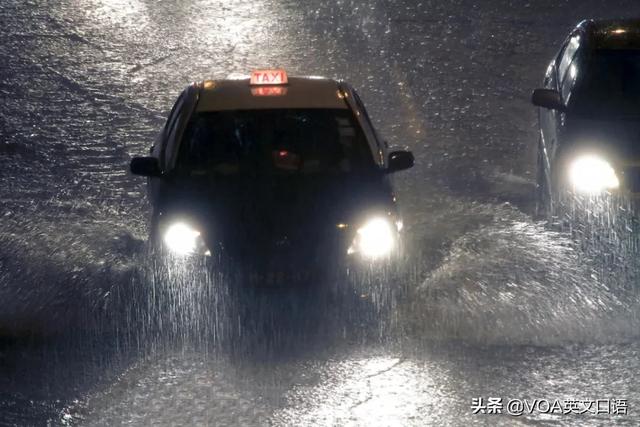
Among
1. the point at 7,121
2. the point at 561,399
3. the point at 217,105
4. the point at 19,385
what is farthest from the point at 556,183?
the point at 7,121

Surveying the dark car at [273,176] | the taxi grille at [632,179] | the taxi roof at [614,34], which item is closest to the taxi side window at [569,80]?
the taxi roof at [614,34]

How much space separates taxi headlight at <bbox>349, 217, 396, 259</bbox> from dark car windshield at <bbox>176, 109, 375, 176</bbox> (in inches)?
26.3

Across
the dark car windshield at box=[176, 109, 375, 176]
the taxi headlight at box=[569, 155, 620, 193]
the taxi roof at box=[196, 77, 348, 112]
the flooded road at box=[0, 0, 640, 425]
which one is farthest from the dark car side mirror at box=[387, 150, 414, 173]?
the taxi headlight at box=[569, 155, 620, 193]

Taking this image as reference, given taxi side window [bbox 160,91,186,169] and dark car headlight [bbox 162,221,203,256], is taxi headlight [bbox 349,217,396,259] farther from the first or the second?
taxi side window [bbox 160,91,186,169]

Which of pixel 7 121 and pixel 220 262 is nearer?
pixel 220 262

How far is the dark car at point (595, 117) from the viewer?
10062 mm

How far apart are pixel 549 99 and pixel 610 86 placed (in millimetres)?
513

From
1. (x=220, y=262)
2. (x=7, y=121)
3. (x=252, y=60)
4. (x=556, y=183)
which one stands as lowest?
(x=220, y=262)

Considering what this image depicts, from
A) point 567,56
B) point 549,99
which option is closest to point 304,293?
A: point 549,99

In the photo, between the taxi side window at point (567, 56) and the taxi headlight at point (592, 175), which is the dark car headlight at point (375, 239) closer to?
the taxi headlight at point (592, 175)

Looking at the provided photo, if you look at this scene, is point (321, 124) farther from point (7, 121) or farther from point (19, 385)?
point (7, 121)

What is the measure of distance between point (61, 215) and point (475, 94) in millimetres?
6006

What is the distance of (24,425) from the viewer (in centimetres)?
675

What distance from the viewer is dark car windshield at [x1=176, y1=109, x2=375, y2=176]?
924 centimetres
